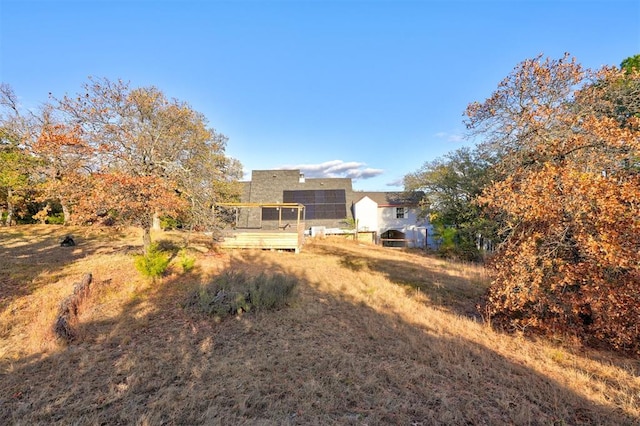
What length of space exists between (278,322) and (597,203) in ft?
19.8

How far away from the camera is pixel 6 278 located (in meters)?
8.48

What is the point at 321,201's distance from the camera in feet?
A: 99.3

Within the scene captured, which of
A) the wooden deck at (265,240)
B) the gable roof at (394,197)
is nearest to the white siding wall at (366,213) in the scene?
the gable roof at (394,197)

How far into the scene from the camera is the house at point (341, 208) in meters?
28.9

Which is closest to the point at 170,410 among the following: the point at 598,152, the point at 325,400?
the point at 325,400

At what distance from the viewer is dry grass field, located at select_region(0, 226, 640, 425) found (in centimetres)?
328

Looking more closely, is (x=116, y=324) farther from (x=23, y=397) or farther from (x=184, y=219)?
(x=184, y=219)

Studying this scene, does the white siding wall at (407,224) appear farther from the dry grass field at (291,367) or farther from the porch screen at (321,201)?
the dry grass field at (291,367)

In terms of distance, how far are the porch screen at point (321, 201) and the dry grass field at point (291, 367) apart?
21203 millimetres

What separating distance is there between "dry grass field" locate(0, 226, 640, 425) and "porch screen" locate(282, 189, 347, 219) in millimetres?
21203

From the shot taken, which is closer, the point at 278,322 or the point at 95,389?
the point at 95,389

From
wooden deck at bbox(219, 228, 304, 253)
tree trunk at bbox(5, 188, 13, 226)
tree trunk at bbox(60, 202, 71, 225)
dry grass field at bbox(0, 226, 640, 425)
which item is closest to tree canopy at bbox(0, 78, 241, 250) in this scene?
tree trunk at bbox(60, 202, 71, 225)

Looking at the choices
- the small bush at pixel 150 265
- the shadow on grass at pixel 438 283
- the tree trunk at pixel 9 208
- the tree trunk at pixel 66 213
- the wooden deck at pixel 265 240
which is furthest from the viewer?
the tree trunk at pixel 9 208

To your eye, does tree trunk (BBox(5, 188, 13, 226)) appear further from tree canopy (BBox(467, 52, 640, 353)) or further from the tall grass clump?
tree canopy (BBox(467, 52, 640, 353))
